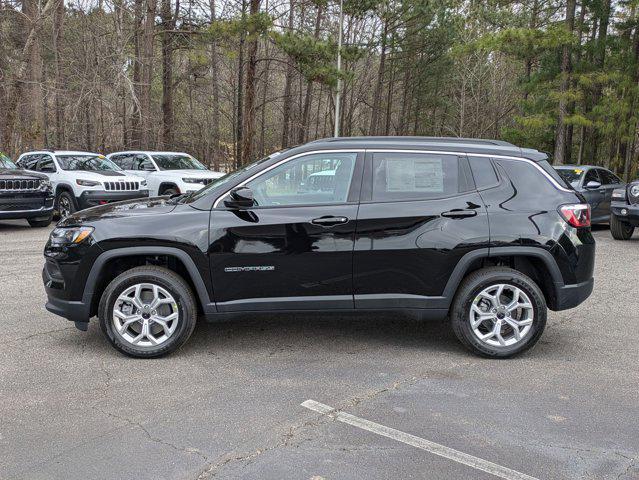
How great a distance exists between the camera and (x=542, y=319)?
4781mm

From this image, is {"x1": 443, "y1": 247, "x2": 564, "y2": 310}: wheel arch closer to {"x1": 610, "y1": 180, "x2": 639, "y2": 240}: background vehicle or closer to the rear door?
the rear door

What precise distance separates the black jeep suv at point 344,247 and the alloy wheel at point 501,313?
0.01 metres

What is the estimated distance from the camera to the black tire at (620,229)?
12.3m

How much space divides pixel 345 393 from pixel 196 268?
1524mm

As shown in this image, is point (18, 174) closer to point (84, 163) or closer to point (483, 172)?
point (84, 163)

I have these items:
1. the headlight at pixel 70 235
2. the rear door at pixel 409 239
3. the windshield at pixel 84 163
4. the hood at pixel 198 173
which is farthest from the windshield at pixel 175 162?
the rear door at pixel 409 239

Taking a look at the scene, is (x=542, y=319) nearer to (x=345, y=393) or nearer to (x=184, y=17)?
(x=345, y=393)

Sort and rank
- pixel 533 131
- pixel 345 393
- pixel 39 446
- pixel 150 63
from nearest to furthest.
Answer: pixel 39 446, pixel 345 393, pixel 150 63, pixel 533 131

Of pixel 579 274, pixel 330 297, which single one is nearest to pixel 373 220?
pixel 330 297

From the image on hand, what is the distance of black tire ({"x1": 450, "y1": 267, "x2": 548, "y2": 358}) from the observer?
479cm

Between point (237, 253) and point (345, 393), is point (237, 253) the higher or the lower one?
the higher one

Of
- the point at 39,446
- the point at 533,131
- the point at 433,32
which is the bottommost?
the point at 39,446

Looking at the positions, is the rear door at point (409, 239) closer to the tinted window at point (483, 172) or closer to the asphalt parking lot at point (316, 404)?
the tinted window at point (483, 172)

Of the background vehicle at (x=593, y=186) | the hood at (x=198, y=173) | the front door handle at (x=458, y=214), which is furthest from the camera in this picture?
the hood at (x=198, y=173)
